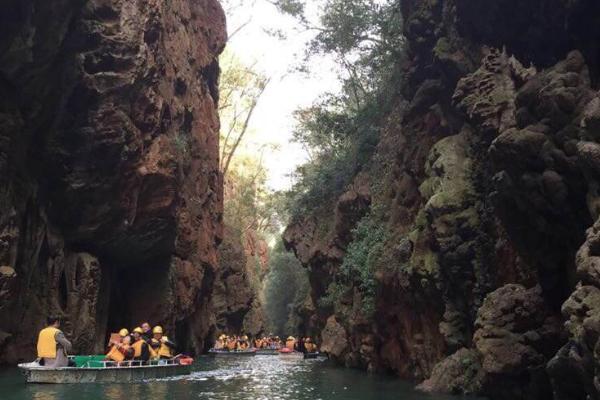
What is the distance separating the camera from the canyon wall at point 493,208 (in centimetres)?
959

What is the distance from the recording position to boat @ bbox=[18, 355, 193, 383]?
1608cm

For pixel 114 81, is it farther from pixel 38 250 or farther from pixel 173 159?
pixel 38 250

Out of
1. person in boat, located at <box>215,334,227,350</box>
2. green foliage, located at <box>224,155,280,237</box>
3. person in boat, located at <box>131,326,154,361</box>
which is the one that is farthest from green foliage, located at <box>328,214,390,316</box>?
green foliage, located at <box>224,155,280,237</box>

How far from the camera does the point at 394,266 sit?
19.5m

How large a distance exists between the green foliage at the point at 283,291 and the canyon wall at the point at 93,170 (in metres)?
22.3

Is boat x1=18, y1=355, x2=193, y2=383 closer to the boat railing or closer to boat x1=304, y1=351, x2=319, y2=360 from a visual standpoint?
the boat railing

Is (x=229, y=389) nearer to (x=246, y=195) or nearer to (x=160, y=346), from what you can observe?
(x=160, y=346)

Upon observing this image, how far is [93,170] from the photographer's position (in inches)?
880

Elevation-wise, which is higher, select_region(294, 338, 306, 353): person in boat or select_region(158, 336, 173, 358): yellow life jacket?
select_region(294, 338, 306, 353): person in boat

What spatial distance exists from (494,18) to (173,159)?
1600cm

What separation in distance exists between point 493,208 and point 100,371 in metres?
11.3

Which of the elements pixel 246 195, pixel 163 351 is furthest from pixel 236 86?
pixel 163 351

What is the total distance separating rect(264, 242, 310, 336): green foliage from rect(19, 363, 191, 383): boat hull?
30.5 metres

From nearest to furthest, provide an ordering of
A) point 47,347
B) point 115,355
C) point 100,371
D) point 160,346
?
point 47,347 → point 100,371 → point 115,355 → point 160,346
